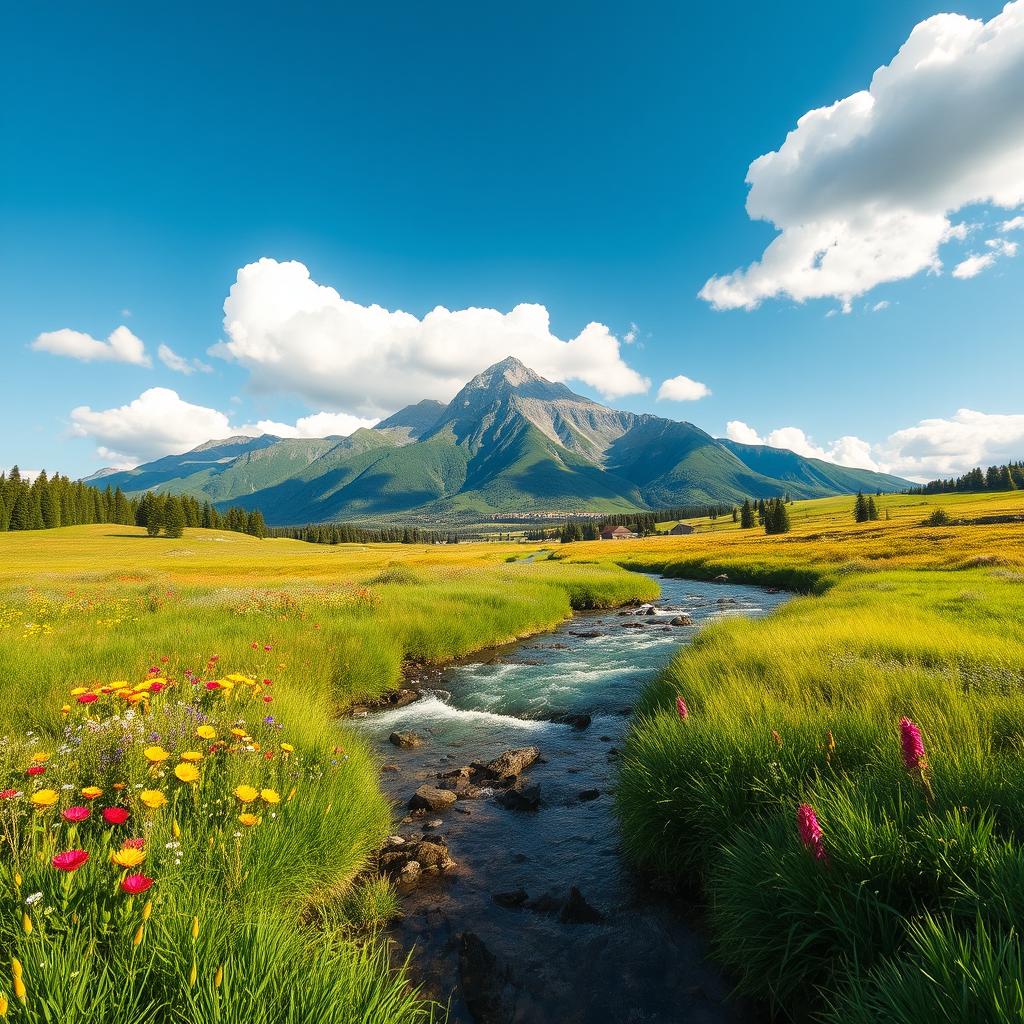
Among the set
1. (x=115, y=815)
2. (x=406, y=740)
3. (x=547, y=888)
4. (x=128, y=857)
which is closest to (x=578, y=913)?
(x=547, y=888)

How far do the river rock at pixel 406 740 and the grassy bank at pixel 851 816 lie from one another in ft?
19.2

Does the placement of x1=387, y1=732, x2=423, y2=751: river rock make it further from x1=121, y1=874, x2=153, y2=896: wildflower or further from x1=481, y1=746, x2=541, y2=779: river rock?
x1=121, y1=874, x2=153, y2=896: wildflower

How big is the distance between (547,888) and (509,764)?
3869mm

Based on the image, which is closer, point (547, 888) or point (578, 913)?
point (578, 913)

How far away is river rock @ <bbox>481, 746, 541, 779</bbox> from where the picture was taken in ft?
37.1

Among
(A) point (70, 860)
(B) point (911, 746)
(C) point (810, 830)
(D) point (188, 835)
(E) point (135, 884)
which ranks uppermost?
(A) point (70, 860)

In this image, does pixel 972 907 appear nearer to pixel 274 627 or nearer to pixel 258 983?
pixel 258 983

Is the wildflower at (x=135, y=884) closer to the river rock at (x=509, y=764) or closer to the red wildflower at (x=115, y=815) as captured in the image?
the red wildflower at (x=115, y=815)

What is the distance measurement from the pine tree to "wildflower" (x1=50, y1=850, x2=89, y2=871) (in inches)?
5431

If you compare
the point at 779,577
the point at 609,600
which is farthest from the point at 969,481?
the point at 609,600

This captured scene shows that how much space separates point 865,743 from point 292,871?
750cm

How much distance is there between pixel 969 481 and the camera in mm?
184500

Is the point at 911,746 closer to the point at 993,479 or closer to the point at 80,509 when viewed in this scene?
the point at 80,509

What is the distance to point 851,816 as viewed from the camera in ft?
15.9
